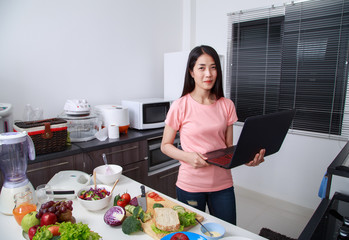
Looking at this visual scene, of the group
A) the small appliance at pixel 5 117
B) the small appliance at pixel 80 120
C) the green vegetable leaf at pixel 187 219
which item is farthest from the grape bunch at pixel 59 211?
the small appliance at pixel 80 120

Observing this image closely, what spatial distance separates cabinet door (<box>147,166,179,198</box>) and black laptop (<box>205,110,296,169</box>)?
4.59ft

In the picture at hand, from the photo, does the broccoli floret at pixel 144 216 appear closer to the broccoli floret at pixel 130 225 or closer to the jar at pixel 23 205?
the broccoli floret at pixel 130 225

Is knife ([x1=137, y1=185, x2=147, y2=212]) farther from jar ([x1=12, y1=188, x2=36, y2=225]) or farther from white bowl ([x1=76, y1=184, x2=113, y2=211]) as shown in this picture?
jar ([x1=12, y1=188, x2=36, y2=225])

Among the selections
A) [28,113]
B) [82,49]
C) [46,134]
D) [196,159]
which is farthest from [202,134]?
[82,49]

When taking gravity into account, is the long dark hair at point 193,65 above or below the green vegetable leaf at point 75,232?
above

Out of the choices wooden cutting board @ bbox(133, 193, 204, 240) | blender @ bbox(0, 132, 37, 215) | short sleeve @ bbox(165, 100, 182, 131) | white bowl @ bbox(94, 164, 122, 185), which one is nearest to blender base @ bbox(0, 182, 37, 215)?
blender @ bbox(0, 132, 37, 215)

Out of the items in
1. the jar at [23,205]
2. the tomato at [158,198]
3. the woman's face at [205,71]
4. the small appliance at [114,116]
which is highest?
the woman's face at [205,71]

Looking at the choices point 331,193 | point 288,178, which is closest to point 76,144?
point 331,193

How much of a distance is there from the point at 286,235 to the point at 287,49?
6.17 feet

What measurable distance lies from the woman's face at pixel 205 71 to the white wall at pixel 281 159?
1783 millimetres

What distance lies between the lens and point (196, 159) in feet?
4.38

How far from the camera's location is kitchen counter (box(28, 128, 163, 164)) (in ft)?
6.08

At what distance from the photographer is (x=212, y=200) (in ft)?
4.90

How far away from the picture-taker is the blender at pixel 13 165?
122 centimetres
